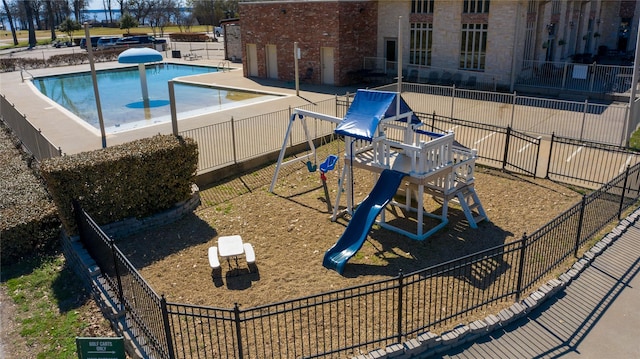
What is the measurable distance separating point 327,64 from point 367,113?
18.2m

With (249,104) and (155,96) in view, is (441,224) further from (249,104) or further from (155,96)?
(155,96)

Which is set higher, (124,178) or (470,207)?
(124,178)

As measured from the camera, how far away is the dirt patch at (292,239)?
862 centimetres

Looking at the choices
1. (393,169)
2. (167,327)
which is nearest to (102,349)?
(167,327)

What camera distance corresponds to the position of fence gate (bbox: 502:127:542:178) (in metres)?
13.2

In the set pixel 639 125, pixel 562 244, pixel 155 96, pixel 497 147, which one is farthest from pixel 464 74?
pixel 562 244

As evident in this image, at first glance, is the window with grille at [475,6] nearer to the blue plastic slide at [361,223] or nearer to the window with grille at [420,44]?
the window with grille at [420,44]

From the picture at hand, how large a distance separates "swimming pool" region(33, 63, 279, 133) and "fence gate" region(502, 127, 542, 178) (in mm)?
12967

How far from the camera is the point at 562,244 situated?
9.12 m

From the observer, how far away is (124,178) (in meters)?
10.6

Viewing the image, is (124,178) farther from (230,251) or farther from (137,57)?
(137,57)

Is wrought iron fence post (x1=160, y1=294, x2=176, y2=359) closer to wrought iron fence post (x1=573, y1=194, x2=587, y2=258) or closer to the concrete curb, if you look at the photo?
the concrete curb

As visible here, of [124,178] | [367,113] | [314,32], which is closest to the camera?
[367,113]

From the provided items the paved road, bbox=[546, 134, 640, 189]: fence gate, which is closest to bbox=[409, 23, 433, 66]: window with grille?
bbox=[546, 134, 640, 189]: fence gate
